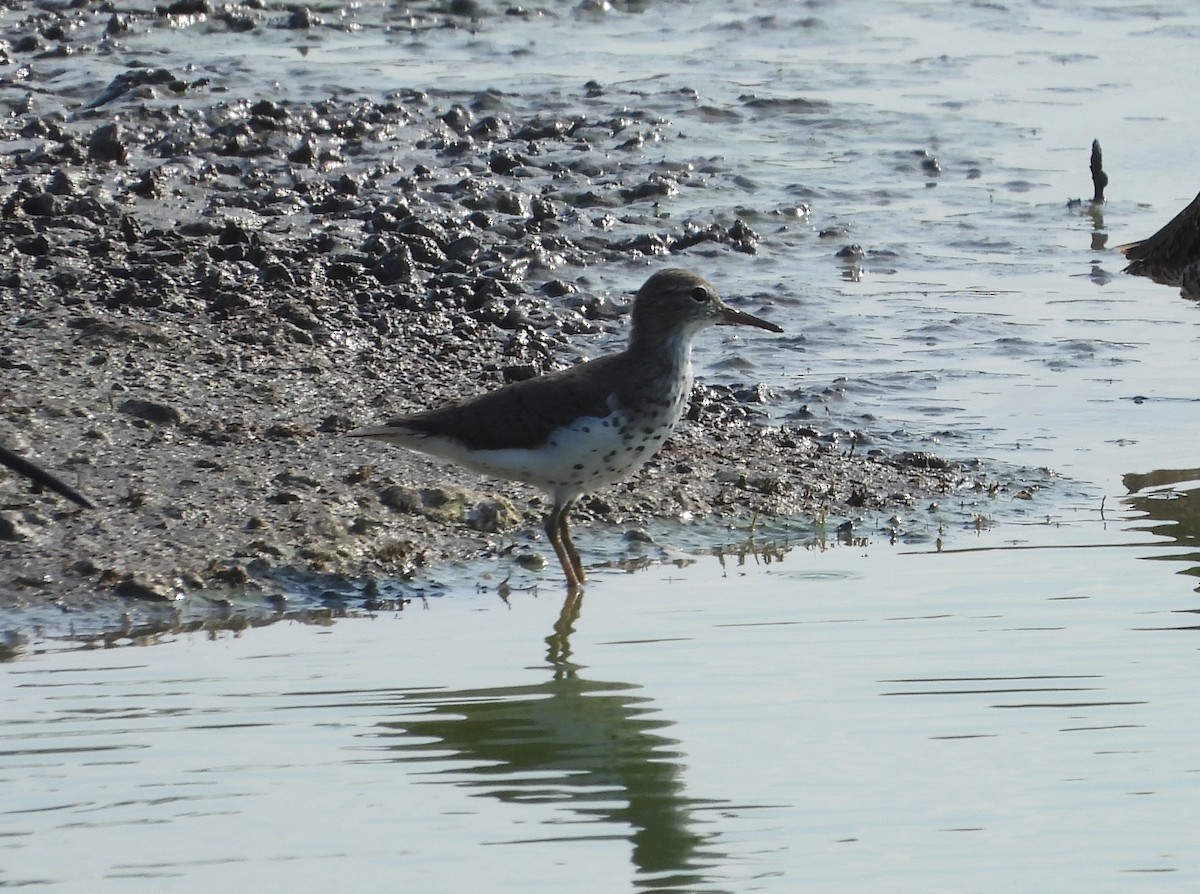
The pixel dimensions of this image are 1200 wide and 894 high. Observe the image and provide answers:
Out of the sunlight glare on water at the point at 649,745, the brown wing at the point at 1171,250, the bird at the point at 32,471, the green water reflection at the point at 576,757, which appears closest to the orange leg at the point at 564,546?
the sunlight glare on water at the point at 649,745

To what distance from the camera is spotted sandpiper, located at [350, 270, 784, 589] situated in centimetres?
788

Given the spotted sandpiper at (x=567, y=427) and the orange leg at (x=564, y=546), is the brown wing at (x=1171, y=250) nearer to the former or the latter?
the spotted sandpiper at (x=567, y=427)

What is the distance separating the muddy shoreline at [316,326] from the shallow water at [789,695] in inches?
15.6

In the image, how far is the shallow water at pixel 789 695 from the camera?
5367 millimetres

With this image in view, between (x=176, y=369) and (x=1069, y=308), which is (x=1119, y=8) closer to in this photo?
(x=1069, y=308)

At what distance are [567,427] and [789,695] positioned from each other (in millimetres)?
1844

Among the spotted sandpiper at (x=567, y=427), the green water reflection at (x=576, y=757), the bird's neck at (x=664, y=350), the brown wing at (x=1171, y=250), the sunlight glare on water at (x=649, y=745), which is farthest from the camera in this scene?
the brown wing at (x=1171, y=250)

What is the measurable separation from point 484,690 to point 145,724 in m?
1.12

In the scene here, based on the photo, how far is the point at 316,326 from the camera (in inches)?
408

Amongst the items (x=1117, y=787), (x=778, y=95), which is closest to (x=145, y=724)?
(x=1117, y=787)

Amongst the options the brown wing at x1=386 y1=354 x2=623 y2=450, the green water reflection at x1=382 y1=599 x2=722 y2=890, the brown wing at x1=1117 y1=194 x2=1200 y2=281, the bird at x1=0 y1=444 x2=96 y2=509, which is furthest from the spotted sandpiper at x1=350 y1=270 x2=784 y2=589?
the brown wing at x1=1117 y1=194 x2=1200 y2=281

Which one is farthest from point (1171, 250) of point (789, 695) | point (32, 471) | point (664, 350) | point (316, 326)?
point (32, 471)

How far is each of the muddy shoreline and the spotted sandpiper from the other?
438 millimetres

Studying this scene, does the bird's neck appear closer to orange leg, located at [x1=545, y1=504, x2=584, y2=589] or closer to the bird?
orange leg, located at [x1=545, y1=504, x2=584, y2=589]
